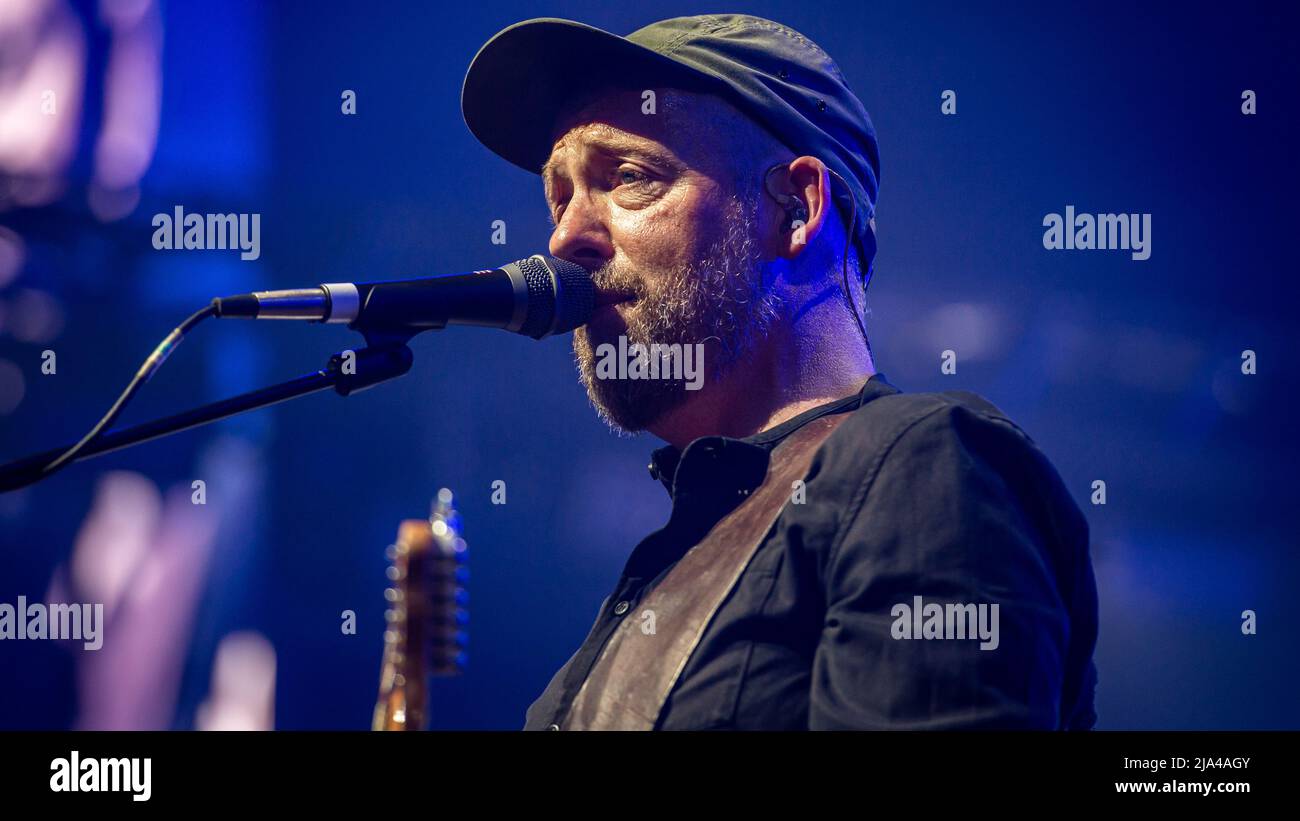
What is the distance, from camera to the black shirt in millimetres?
1412

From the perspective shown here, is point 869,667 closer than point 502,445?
Yes

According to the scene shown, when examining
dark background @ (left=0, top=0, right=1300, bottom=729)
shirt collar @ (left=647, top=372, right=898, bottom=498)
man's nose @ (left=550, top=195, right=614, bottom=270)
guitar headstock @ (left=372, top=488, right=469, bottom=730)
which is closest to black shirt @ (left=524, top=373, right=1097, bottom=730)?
shirt collar @ (left=647, top=372, right=898, bottom=498)

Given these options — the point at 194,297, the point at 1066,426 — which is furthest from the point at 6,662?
the point at 1066,426

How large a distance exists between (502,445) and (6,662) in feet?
4.62

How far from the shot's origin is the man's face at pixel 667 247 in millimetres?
2053

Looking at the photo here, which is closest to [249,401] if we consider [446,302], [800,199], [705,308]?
[446,302]

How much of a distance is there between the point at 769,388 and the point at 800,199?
0.36m

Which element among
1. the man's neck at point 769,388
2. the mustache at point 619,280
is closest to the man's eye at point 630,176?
the mustache at point 619,280

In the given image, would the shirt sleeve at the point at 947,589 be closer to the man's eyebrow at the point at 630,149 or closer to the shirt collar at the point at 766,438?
the shirt collar at the point at 766,438

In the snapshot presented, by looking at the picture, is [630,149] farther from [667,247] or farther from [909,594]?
[909,594]
